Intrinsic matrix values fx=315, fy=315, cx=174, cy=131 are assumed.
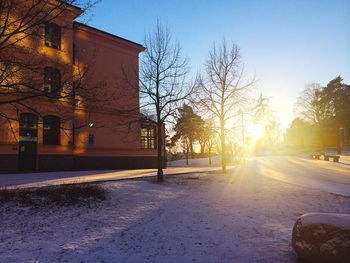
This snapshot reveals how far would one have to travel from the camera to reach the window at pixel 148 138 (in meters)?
34.8

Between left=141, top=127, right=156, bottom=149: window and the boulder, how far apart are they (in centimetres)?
2897

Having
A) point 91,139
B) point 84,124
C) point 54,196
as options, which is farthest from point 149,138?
point 54,196

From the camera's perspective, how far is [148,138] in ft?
116

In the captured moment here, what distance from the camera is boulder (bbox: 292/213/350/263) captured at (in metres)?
5.71

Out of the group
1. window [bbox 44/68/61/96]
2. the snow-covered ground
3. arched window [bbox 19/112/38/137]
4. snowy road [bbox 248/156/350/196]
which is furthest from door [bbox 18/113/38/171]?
snowy road [bbox 248/156/350/196]

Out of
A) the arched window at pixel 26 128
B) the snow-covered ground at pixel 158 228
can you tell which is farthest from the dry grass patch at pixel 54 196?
the arched window at pixel 26 128

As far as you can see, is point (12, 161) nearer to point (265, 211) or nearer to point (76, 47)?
point (76, 47)

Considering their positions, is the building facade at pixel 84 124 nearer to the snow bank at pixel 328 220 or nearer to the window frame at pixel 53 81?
the window frame at pixel 53 81

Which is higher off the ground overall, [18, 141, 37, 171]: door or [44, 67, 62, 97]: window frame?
[44, 67, 62, 97]: window frame

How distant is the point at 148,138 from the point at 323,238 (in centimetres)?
2990

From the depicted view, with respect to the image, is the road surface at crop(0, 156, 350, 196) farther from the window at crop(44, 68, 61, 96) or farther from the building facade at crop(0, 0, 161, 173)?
the window at crop(44, 68, 61, 96)

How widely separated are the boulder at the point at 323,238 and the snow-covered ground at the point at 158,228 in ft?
1.69

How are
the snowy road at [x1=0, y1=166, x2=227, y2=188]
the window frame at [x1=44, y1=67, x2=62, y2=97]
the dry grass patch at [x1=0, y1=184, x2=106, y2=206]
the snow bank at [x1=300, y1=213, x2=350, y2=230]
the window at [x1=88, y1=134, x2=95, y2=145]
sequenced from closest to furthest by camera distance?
the snow bank at [x1=300, y1=213, x2=350, y2=230], the dry grass patch at [x1=0, y1=184, x2=106, y2=206], the window frame at [x1=44, y1=67, x2=62, y2=97], the snowy road at [x1=0, y1=166, x2=227, y2=188], the window at [x1=88, y1=134, x2=95, y2=145]

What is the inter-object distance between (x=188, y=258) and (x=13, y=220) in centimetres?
514
